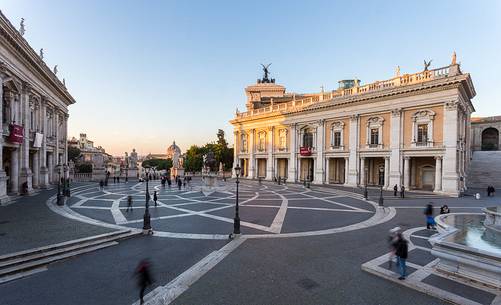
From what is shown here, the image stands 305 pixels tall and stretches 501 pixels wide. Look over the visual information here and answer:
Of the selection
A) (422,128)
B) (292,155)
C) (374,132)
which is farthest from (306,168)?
(422,128)

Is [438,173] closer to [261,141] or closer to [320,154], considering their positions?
[320,154]

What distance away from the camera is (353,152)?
3384 centimetres

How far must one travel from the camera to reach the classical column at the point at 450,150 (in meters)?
25.2

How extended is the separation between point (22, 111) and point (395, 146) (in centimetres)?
3954

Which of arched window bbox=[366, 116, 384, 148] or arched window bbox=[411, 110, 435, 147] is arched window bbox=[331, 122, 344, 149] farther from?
arched window bbox=[411, 110, 435, 147]

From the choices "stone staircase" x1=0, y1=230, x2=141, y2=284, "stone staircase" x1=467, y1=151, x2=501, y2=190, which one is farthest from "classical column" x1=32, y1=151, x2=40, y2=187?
"stone staircase" x1=467, y1=151, x2=501, y2=190

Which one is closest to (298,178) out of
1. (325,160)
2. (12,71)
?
(325,160)

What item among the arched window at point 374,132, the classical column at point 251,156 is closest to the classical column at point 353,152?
the arched window at point 374,132

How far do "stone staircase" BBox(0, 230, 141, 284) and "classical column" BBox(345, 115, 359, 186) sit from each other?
101ft

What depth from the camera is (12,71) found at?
1953 centimetres

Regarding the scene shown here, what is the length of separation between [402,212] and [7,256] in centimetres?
2079

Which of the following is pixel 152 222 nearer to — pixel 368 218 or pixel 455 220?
pixel 368 218

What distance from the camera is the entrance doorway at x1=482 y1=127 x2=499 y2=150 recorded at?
183ft

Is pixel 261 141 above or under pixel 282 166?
above
